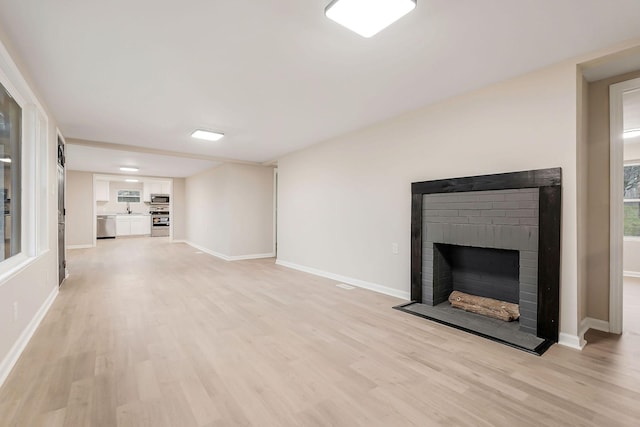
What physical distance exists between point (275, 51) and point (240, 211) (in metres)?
5.00

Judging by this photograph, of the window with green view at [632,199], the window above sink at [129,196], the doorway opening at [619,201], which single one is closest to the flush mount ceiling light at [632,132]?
the doorway opening at [619,201]

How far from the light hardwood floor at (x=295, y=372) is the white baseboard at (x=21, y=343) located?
0.05 meters

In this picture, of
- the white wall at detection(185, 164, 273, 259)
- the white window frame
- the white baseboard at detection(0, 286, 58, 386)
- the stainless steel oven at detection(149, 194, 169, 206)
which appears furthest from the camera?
the stainless steel oven at detection(149, 194, 169, 206)

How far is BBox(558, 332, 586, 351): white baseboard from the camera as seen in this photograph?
2.37 m

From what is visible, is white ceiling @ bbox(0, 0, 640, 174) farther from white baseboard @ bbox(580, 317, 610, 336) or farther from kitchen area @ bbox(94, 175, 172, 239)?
kitchen area @ bbox(94, 175, 172, 239)

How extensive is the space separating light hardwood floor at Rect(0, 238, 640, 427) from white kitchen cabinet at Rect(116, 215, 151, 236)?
9.41 meters

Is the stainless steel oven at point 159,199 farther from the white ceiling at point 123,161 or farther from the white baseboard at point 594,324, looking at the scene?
the white baseboard at point 594,324

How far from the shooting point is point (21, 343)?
2.34 metres

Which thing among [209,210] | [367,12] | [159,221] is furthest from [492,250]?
[159,221]

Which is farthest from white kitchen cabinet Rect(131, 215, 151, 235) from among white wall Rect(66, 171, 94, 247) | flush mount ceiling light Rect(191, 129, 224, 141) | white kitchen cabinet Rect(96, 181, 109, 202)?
flush mount ceiling light Rect(191, 129, 224, 141)

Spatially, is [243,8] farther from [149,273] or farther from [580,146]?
[149,273]

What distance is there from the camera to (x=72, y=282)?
15.1 ft

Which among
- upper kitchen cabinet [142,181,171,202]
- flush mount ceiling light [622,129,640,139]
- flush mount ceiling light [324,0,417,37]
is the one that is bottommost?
upper kitchen cabinet [142,181,171,202]

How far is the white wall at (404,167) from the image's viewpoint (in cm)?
246
